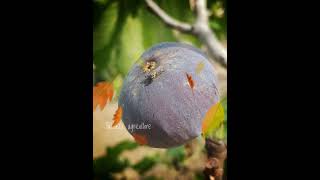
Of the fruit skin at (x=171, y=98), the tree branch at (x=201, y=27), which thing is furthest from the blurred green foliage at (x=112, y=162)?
the tree branch at (x=201, y=27)

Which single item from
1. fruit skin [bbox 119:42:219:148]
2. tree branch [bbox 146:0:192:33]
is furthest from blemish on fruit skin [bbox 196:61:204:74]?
tree branch [bbox 146:0:192:33]

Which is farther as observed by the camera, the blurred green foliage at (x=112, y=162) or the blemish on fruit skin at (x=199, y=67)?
the blurred green foliage at (x=112, y=162)

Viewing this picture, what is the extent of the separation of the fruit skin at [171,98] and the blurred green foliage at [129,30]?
14cm

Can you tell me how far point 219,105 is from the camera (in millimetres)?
3035

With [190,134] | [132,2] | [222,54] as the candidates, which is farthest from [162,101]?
[132,2]

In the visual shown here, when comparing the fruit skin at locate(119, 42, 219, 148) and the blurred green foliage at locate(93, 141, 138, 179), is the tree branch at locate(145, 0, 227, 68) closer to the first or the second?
the fruit skin at locate(119, 42, 219, 148)

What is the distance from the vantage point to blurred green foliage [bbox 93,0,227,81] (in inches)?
125

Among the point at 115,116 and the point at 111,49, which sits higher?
the point at 111,49

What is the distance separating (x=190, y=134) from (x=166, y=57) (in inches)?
21.9

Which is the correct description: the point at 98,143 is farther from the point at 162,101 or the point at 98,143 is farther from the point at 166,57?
the point at 166,57

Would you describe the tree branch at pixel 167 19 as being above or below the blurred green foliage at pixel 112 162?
above

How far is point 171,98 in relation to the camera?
9.78 ft

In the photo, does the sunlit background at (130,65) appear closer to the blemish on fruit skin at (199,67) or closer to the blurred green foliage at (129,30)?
the blurred green foliage at (129,30)

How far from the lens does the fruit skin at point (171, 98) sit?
117 inches
